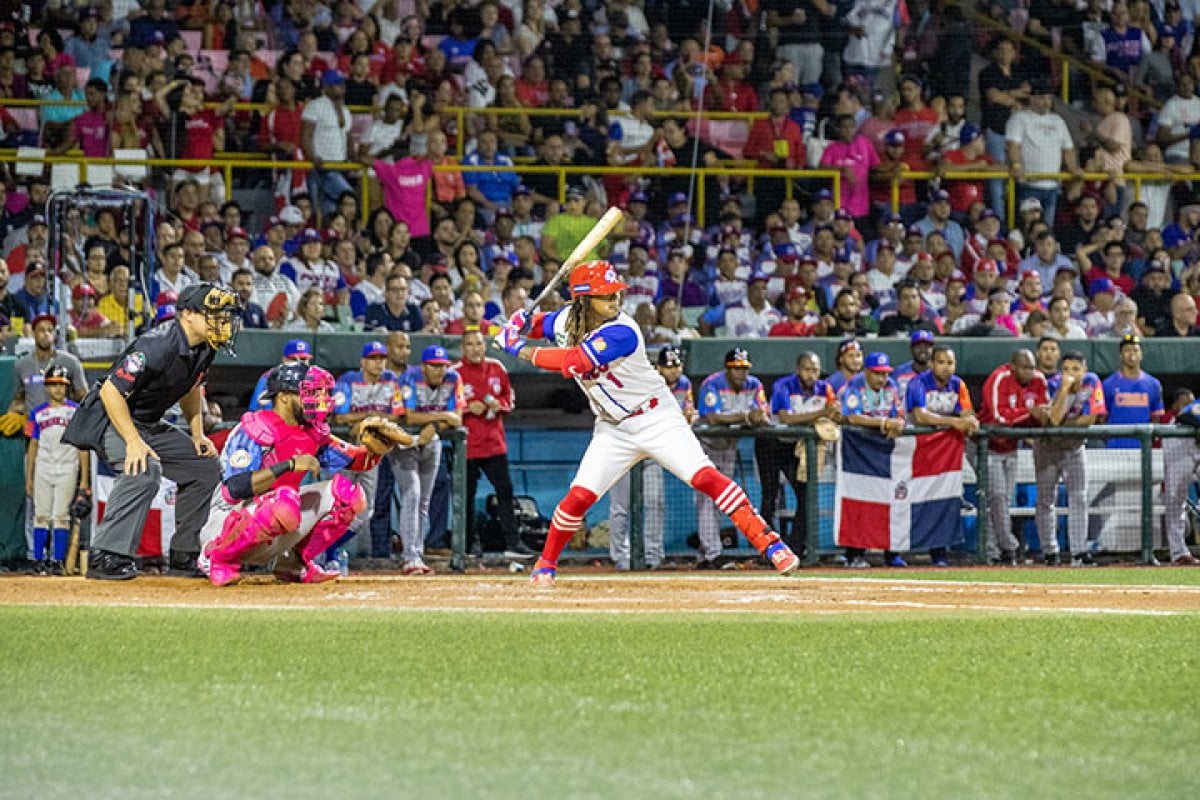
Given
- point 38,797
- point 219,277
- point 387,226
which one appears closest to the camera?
point 38,797

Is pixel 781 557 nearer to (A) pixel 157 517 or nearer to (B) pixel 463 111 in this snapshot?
(A) pixel 157 517

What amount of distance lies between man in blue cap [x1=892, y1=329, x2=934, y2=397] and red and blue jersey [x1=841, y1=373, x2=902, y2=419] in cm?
39

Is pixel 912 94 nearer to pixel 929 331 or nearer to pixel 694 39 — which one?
pixel 694 39

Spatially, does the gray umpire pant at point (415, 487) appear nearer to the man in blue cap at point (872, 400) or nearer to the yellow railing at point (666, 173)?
the man in blue cap at point (872, 400)

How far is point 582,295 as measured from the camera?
370 inches

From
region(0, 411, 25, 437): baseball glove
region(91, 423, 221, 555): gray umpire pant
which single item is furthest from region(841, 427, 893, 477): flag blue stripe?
region(0, 411, 25, 437): baseball glove

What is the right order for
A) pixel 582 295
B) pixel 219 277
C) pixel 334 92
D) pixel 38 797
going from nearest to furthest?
pixel 38 797 < pixel 582 295 < pixel 219 277 < pixel 334 92

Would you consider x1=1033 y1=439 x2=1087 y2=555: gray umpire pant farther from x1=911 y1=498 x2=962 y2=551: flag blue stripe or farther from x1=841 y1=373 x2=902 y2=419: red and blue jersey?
x1=841 y1=373 x2=902 y2=419: red and blue jersey

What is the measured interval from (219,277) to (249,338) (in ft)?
3.32

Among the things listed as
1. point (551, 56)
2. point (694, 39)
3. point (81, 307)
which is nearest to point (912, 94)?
point (694, 39)

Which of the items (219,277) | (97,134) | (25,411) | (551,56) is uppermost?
(551,56)

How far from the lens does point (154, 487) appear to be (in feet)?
29.7

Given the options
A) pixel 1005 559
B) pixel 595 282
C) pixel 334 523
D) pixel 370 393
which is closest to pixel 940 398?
pixel 1005 559

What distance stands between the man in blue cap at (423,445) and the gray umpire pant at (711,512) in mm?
1914
